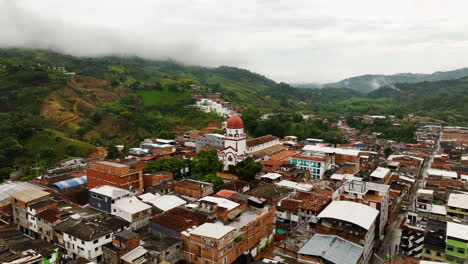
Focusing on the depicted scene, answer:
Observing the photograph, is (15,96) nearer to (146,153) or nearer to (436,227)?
(146,153)

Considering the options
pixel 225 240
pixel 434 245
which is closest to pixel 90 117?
pixel 225 240

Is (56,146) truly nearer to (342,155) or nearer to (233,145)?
(233,145)

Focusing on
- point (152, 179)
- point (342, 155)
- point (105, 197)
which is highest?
point (105, 197)

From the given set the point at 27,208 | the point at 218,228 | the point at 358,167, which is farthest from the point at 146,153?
the point at 358,167

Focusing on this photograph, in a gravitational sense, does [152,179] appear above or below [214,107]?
below

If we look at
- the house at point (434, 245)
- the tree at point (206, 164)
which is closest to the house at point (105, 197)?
the tree at point (206, 164)

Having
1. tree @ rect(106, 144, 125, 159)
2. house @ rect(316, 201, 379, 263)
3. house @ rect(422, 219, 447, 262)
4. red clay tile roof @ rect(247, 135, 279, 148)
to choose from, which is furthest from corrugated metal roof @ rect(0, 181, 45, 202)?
house @ rect(422, 219, 447, 262)

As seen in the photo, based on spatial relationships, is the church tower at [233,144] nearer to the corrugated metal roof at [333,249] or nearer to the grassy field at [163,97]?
the corrugated metal roof at [333,249]

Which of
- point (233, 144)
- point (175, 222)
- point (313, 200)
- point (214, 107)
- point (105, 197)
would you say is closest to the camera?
point (175, 222)
